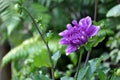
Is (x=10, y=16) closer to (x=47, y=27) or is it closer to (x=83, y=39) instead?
(x=47, y=27)

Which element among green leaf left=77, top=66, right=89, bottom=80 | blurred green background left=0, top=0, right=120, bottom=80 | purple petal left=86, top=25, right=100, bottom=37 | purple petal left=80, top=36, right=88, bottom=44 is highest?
blurred green background left=0, top=0, right=120, bottom=80

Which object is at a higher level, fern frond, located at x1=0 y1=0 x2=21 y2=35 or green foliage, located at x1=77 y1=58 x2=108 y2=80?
fern frond, located at x1=0 y1=0 x2=21 y2=35

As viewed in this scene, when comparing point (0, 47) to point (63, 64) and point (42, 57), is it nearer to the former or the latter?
point (63, 64)

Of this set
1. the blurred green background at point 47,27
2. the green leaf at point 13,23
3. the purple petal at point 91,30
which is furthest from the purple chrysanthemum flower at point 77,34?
the green leaf at point 13,23

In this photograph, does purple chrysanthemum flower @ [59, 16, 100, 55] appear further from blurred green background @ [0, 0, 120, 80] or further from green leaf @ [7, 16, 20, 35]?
green leaf @ [7, 16, 20, 35]

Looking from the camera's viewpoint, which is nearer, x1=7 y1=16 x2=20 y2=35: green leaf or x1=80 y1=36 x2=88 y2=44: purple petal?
x1=80 y1=36 x2=88 y2=44: purple petal

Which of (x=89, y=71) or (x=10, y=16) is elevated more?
(x=10, y=16)

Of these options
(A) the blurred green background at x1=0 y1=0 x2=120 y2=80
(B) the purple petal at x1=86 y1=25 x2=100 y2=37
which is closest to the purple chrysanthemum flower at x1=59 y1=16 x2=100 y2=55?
(B) the purple petal at x1=86 y1=25 x2=100 y2=37

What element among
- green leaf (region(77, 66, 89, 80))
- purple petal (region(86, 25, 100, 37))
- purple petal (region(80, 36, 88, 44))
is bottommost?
green leaf (region(77, 66, 89, 80))

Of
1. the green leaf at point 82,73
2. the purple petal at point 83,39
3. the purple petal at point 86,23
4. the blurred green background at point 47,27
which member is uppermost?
the blurred green background at point 47,27

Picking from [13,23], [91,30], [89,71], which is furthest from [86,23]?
[13,23]

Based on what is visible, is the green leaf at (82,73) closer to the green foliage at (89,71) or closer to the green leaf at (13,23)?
the green foliage at (89,71)

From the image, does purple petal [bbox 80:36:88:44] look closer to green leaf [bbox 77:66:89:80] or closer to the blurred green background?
green leaf [bbox 77:66:89:80]

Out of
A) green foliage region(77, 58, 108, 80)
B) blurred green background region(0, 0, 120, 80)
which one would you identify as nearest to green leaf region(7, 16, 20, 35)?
blurred green background region(0, 0, 120, 80)
